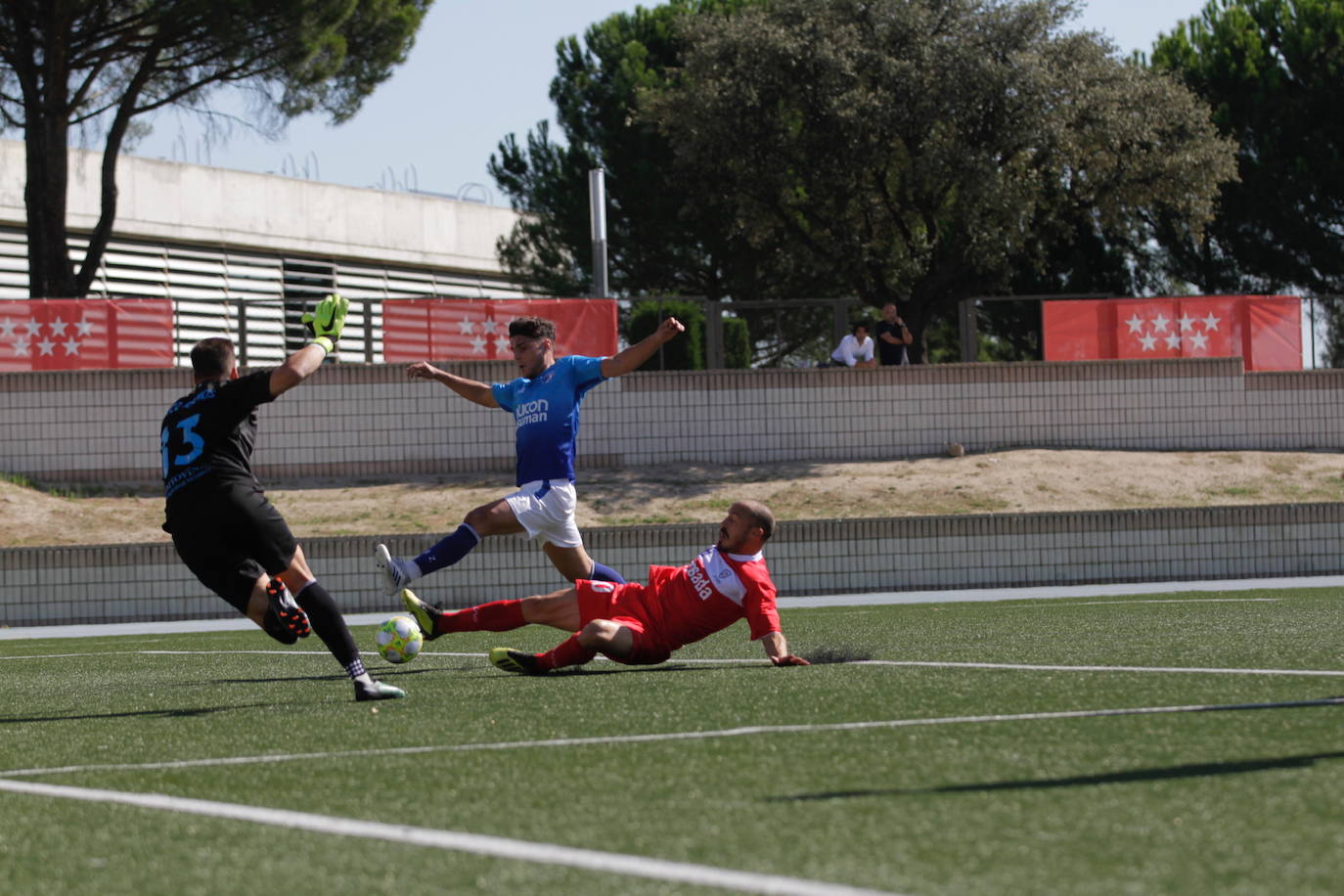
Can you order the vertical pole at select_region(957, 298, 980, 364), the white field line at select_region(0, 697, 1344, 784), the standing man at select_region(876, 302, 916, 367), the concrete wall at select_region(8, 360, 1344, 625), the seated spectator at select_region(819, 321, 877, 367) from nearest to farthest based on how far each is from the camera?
the white field line at select_region(0, 697, 1344, 784)
the concrete wall at select_region(8, 360, 1344, 625)
the seated spectator at select_region(819, 321, 877, 367)
the standing man at select_region(876, 302, 916, 367)
the vertical pole at select_region(957, 298, 980, 364)

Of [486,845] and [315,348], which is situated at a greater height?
[315,348]

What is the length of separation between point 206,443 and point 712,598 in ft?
7.21

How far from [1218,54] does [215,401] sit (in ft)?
110

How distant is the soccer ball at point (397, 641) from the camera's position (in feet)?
24.7

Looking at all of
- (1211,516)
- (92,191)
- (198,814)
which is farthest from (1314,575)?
(92,191)

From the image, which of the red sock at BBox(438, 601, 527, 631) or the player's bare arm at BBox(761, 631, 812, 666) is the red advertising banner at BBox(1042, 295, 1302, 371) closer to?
the red sock at BBox(438, 601, 527, 631)

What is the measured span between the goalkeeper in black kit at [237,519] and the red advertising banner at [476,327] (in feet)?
50.1

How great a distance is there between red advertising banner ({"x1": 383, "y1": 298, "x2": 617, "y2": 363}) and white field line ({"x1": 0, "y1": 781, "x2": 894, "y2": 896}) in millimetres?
17606

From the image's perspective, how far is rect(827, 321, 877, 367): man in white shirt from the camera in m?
22.3

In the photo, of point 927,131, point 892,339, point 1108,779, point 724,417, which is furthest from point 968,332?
point 1108,779

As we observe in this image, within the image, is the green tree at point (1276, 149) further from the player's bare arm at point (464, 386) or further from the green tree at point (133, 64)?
the player's bare arm at point (464, 386)

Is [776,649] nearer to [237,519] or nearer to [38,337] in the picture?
[237,519]

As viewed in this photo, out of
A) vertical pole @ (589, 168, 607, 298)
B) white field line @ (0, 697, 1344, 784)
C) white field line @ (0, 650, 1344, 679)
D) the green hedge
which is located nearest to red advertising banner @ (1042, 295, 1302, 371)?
the green hedge

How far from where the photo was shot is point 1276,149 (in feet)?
114
